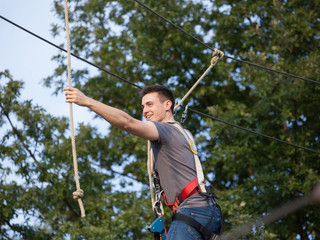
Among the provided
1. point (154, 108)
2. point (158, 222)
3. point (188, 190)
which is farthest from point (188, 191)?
point (154, 108)

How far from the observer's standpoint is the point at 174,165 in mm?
3123

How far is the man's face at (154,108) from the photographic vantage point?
3416mm

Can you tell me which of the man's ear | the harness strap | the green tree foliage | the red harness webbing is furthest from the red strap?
the green tree foliage

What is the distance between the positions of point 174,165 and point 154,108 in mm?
468

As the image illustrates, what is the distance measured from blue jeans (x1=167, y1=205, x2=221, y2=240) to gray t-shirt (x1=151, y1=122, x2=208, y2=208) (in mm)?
34

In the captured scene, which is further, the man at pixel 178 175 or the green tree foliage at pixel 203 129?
the green tree foliage at pixel 203 129

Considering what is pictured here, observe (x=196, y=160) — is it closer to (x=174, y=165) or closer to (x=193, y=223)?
(x=174, y=165)

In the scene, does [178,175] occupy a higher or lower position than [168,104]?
lower

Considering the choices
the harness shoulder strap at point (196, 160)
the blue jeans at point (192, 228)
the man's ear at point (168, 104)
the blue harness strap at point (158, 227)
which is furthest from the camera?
the man's ear at point (168, 104)

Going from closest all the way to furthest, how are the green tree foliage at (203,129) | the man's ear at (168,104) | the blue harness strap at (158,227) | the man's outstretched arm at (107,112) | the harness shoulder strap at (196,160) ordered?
the man's outstretched arm at (107,112), the harness shoulder strap at (196,160), the blue harness strap at (158,227), the man's ear at (168,104), the green tree foliage at (203,129)

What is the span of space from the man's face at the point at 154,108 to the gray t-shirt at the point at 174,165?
25 cm

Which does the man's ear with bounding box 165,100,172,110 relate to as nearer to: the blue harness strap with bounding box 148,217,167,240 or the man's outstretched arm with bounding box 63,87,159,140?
the man's outstretched arm with bounding box 63,87,159,140

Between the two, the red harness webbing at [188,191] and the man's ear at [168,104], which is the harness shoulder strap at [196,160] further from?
the man's ear at [168,104]

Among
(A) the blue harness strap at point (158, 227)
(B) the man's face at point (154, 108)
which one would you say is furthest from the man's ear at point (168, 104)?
(A) the blue harness strap at point (158, 227)
